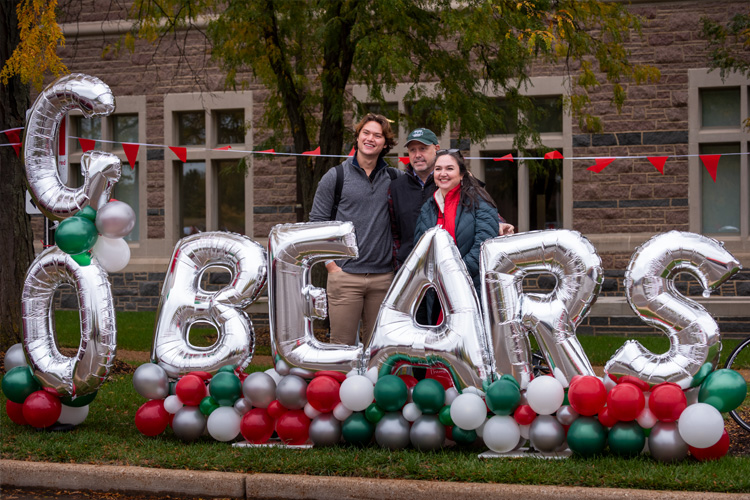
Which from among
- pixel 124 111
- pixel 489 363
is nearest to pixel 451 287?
pixel 489 363

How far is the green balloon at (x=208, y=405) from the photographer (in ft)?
16.1

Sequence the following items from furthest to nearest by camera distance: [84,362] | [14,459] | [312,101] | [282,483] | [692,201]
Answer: [692,201]
[312,101]
[84,362]
[14,459]
[282,483]

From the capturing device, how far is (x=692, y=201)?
11711mm

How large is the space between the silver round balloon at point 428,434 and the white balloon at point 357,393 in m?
0.31

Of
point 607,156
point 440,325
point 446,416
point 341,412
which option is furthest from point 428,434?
point 607,156

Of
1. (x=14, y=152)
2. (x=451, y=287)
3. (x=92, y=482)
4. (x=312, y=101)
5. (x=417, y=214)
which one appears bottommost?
(x=92, y=482)

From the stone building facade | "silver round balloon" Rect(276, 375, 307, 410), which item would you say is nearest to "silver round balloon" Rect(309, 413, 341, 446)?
"silver round balloon" Rect(276, 375, 307, 410)

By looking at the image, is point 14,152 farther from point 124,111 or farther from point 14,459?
point 124,111

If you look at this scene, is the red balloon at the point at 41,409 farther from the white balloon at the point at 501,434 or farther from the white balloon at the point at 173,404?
the white balloon at the point at 501,434

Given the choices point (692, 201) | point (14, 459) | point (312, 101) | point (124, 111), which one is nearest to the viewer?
point (14, 459)

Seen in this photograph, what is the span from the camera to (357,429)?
15.3 ft

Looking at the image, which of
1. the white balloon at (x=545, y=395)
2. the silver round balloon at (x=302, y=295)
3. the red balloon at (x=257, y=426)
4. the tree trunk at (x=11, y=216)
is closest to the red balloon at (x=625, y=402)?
the white balloon at (x=545, y=395)

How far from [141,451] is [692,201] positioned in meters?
9.47

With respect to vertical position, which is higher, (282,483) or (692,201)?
(692,201)
